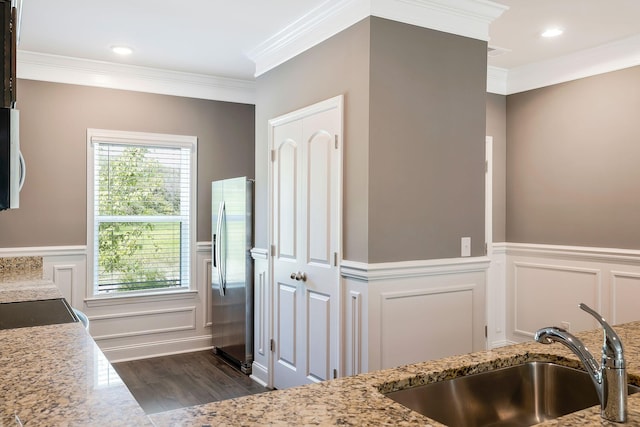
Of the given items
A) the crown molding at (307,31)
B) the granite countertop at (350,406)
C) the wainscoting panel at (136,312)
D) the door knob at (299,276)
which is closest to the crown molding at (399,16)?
the crown molding at (307,31)

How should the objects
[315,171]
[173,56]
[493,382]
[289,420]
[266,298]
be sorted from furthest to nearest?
[173,56] → [266,298] → [315,171] → [493,382] → [289,420]

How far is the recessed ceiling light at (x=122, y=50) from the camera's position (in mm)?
3935

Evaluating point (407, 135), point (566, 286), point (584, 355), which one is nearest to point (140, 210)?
point (407, 135)

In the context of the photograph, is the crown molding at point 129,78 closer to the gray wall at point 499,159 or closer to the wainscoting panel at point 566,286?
the gray wall at point 499,159

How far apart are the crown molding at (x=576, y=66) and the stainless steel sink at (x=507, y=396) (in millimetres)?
3256

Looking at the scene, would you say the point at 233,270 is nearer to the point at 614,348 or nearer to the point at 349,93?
the point at 349,93

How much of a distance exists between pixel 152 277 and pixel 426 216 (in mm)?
2804

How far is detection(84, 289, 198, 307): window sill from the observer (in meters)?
4.42

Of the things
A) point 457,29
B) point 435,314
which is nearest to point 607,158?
point 457,29

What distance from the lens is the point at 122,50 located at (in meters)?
3.99

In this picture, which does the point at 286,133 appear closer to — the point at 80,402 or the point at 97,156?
the point at 97,156

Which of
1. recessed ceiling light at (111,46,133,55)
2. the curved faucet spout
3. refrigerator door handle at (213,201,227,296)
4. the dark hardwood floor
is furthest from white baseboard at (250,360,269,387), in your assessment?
the curved faucet spout

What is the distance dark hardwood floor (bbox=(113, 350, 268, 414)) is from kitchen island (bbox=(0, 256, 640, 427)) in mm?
2147

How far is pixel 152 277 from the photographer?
472 centimetres
